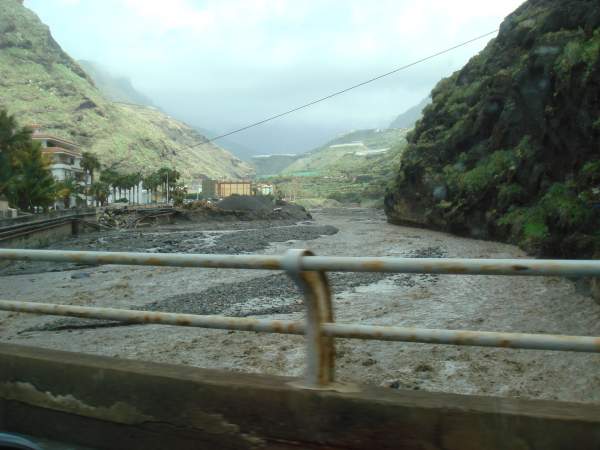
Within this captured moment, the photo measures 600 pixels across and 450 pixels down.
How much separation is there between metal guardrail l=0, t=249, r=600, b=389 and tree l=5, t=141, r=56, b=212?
59.1m

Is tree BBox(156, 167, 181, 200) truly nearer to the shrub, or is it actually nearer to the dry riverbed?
the shrub

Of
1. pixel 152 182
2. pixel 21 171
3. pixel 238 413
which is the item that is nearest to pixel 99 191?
pixel 152 182

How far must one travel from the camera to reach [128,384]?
9.96ft

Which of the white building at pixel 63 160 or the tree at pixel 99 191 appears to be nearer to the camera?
the white building at pixel 63 160

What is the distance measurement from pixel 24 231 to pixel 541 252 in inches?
1294

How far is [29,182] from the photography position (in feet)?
195

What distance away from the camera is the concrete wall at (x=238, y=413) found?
96.3 inches

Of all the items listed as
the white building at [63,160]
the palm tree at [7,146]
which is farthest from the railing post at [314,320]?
the white building at [63,160]

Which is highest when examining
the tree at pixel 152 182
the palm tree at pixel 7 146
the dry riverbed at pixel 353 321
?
the palm tree at pixel 7 146

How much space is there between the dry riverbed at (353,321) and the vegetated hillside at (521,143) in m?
5.39

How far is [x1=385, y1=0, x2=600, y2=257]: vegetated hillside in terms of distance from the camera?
991 inches

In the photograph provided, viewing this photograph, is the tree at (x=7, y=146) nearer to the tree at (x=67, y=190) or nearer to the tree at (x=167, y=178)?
the tree at (x=67, y=190)

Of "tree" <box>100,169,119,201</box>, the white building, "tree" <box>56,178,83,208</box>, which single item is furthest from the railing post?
"tree" <box>100,169,119,201</box>

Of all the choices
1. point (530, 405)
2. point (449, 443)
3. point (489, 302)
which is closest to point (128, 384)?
point (449, 443)
